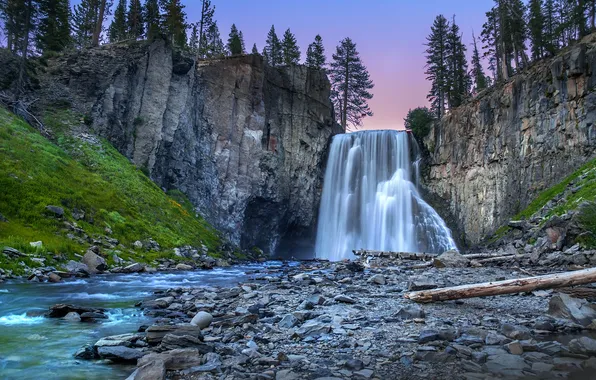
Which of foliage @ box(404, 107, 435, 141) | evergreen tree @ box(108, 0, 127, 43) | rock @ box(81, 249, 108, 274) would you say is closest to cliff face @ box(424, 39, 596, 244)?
foliage @ box(404, 107, 435, 141)

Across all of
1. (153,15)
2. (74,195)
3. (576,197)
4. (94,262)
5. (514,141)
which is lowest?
(94,262)

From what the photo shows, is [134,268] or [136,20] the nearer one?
[134,268]

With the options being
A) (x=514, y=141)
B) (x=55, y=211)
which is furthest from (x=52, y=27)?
(x=514, y=141)

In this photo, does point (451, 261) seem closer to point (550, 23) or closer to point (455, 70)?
point (455, 70)

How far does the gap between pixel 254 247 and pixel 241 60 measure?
2204 centimetres

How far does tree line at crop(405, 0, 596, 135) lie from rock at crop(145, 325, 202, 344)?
4096 cm

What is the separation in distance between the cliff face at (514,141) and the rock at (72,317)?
106ft

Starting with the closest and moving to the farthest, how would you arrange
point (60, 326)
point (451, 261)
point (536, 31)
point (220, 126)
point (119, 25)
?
1. point (60, 326)
2. point (451, 261)
3. point (536, 31)
4. point (220, 126)
5. point (119, 25)

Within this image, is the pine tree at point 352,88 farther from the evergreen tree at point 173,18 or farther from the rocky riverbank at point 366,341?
the rocky riverbank at point 366,341

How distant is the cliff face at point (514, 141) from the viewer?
27.3 meters

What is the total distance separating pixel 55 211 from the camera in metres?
16.3

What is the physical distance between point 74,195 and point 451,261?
21062mm

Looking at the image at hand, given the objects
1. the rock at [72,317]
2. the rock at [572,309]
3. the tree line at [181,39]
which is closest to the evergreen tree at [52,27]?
the tree line at [181,39]

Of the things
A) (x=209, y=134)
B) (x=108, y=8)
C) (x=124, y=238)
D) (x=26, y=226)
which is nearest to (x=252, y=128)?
(x=209, y=134)
